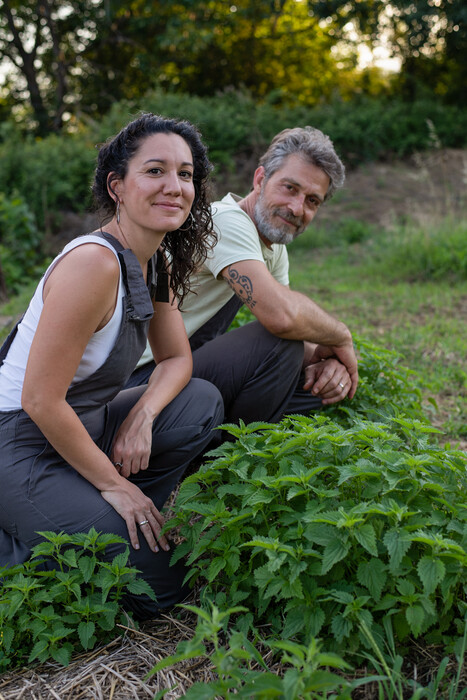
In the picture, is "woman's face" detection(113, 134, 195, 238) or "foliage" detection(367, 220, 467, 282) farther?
"foliage" detection(367, 220, 467, 282)

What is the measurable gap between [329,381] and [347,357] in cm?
15

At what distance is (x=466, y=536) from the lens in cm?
182

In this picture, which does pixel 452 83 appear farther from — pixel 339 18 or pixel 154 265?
pixel 154 265

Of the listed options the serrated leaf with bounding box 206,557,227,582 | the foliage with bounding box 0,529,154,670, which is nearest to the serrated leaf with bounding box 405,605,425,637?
the serrated leaf with bounding box 206,557,227,582

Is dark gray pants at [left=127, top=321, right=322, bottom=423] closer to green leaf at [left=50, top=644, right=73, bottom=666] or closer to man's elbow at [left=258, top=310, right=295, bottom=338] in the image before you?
man's elbow at [left=258, top=310, right=295, bottom=338]

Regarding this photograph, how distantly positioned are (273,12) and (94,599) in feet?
44.9

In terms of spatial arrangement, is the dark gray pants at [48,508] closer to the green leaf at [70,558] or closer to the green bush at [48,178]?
the green leaf at [70,558]

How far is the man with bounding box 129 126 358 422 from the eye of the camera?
9.71 feet

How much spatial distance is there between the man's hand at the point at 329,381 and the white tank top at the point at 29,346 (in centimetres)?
122

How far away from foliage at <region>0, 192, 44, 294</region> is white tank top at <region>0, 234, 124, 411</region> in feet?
19.5

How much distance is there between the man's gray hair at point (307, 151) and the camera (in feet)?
10.6

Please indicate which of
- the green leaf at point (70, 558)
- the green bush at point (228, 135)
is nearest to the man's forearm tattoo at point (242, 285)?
the green leaf at point (70, 558)

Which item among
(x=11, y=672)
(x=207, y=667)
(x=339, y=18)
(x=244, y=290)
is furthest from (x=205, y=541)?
(x=339, y=18)

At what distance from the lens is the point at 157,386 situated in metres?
2.56
